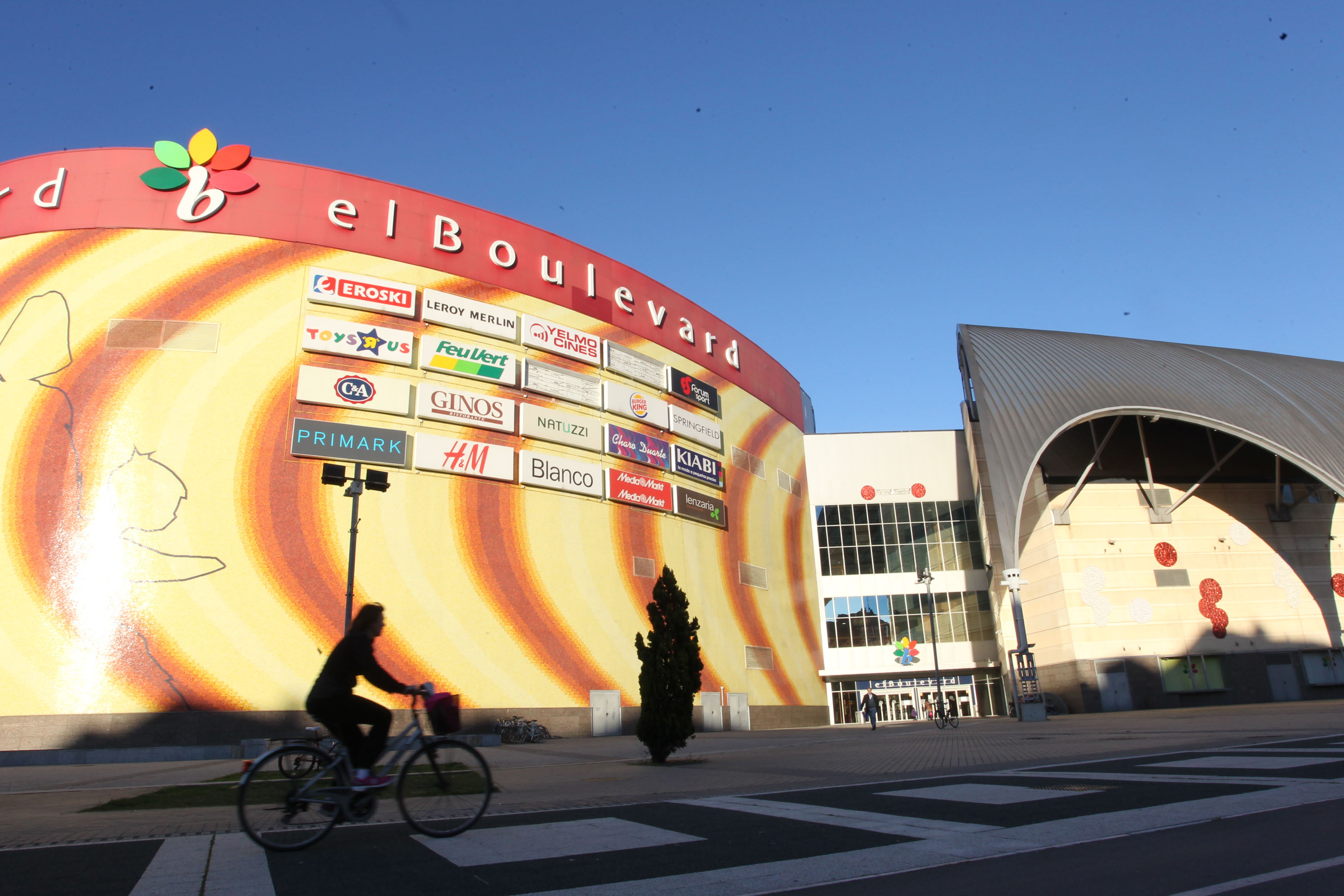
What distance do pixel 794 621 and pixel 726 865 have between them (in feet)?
135

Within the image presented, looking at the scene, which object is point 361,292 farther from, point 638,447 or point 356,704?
point 356,704

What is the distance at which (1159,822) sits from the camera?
221 inches

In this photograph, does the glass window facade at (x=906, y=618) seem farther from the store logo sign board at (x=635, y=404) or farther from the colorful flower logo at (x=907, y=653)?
the store logo sign board at (x=635, y=404)

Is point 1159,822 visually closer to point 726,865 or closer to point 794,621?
point 726,865

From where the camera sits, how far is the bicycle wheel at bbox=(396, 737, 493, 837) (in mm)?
6141

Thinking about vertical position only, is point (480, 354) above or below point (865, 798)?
above

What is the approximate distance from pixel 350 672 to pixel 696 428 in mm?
35166

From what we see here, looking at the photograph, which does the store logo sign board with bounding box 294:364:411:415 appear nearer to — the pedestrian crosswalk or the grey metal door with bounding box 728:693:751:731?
the grey metal door with bounding box 728:693:751:731

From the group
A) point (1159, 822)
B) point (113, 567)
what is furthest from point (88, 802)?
point (113, 567)

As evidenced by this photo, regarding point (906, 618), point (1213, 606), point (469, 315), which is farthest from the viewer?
point (906, 618)

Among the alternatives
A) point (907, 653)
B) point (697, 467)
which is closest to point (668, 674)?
point (697, 467)

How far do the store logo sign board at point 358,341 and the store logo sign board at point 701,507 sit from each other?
13.5m

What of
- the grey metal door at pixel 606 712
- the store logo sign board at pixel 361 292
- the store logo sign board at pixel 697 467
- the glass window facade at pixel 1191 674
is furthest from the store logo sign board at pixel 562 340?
the glass window facade at pixel 1191 674

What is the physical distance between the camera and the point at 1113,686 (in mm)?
39938
